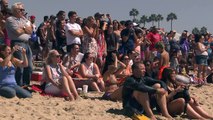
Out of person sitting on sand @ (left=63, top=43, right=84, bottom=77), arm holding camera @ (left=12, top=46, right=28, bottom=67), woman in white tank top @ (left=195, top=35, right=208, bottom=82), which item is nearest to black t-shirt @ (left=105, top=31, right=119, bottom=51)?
person sitting on sand @ (left=63, top=43, right=84, bottom=77)

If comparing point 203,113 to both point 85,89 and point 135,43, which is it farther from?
point 135,43

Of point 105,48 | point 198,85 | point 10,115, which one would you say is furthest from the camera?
point 198,85

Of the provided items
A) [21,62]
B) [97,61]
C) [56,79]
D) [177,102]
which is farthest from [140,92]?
[97,61]

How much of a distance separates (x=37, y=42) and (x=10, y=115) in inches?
289

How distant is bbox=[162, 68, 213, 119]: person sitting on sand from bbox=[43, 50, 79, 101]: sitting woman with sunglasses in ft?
5.88

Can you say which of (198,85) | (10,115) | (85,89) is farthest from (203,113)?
(198,85)

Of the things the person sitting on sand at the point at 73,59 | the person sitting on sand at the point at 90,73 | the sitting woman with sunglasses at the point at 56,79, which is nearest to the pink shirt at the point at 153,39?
the person sitting on sand at the point at 73,59

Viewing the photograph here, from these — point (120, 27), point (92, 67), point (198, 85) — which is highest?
point (120, 27)

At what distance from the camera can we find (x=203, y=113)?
7.72 metres

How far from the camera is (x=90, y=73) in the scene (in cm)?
959

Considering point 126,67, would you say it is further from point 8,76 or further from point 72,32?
point 8,76

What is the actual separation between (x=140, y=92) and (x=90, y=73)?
260 cm

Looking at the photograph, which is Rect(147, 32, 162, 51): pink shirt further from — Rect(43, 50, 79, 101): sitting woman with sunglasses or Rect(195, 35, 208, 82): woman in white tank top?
Rect(43, 50, 79, 101): sitting woman with sunglasses

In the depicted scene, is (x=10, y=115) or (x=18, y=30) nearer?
(x=10, y=115)
